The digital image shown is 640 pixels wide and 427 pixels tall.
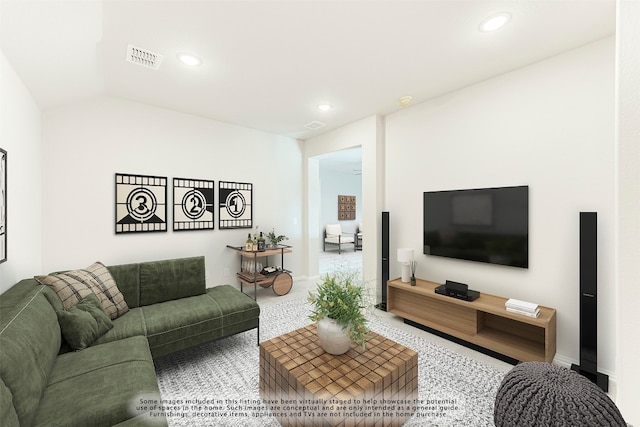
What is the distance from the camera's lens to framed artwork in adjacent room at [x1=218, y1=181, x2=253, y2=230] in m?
4.14

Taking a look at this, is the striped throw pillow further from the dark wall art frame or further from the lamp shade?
the lamp shade

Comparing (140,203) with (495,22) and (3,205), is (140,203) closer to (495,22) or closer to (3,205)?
(3,205)

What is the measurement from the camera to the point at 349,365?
163cm

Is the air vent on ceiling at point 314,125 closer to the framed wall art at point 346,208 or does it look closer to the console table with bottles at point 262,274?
the console table with bottles at point 262,274

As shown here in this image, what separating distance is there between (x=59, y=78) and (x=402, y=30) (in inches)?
115

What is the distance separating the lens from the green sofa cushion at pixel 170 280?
275cm

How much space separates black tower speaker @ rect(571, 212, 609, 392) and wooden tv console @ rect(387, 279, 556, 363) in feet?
0.65

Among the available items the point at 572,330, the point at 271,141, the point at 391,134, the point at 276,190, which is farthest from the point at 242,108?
the point at 572,330

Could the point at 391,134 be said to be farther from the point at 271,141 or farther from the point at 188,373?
the point at 188,373

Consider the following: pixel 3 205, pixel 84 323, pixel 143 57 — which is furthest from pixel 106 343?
pixel 143 57

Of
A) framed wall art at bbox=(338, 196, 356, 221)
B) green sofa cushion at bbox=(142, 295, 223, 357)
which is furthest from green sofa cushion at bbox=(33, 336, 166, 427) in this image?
framed wall art at bbox=(338, 196, 356, 221)

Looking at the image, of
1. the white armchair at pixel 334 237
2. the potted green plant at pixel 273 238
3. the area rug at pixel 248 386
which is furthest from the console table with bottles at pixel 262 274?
the white armchair at pixel 334 237

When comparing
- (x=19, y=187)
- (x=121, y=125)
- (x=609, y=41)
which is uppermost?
(x=609, y=41)

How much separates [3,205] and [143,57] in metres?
1.52
